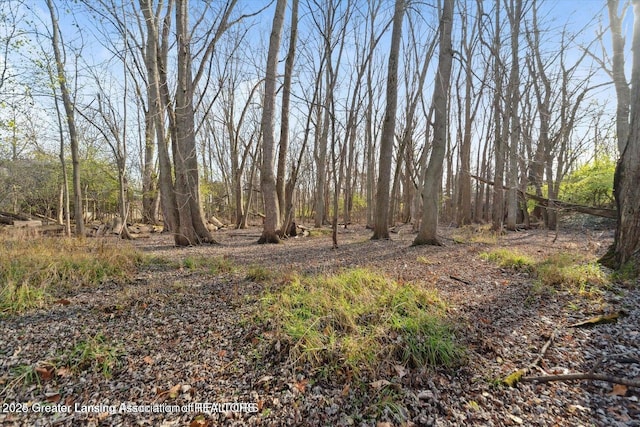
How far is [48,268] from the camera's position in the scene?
11.2ft

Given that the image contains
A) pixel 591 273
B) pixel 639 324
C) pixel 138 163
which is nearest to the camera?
pixel 639 324

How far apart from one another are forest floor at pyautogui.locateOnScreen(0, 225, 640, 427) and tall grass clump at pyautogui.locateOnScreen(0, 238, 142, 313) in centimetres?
24

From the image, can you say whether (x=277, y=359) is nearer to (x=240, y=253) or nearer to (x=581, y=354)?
(x=581, y=354)

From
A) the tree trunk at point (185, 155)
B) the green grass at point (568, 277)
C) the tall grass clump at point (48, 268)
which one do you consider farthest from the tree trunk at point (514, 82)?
the tall grass clump at point (48, 268)

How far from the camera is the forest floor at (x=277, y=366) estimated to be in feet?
5.34

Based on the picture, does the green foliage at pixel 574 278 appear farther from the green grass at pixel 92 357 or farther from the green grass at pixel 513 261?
the green grass at pixel 92 357

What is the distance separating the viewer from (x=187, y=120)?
684 cm

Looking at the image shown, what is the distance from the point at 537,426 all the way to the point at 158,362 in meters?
2.59

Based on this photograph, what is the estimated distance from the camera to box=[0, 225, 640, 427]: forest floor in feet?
5.34

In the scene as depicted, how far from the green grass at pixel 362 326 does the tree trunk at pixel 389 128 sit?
4863 mm

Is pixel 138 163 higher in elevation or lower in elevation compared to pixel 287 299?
higher

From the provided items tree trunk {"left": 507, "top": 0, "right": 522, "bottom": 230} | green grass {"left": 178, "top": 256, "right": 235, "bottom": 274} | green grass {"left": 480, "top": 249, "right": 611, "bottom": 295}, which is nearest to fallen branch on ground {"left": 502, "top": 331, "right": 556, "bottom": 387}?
green grass {"left": 480, "top": 249, "right": 611, "bottom": 295}

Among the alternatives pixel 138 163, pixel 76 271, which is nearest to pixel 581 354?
pixel 76 271

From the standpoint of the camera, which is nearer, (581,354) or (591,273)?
(581,354)
